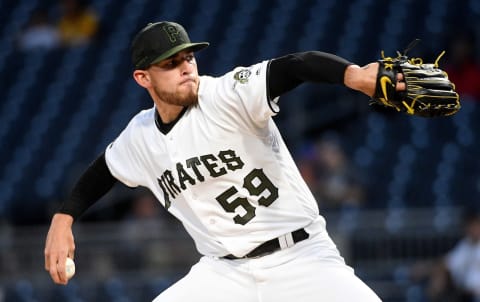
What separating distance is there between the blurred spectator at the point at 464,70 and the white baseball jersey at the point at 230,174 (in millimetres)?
5048

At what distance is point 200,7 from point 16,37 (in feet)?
7.82

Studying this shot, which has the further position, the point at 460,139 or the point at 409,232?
the point at 460,139

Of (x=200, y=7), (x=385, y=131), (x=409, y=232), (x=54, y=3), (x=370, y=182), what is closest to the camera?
(x=409, y=232)

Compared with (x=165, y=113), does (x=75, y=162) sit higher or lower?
lower

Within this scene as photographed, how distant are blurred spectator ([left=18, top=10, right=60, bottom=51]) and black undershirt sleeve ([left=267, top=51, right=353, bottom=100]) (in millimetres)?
8607

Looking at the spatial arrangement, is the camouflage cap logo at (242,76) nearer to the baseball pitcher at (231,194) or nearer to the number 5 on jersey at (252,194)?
the baseball pitcher at (231,194)

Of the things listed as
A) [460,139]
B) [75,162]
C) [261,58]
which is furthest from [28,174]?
[460,139]

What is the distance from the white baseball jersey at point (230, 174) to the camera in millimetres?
3957

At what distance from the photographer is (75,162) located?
9766 millimetres

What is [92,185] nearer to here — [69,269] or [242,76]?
[69,269]

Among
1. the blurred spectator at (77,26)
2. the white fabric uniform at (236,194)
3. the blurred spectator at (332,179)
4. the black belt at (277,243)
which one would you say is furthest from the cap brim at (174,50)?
the blurred spectator at (77,26)

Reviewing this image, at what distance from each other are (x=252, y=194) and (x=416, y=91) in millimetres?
946

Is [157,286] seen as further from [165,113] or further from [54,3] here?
[54,3]

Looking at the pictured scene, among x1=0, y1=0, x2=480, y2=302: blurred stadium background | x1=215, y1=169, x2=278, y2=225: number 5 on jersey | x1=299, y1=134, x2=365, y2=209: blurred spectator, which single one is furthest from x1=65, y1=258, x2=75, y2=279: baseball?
x1=299, y1=134, x2=365, y2=209: blurred spectator
